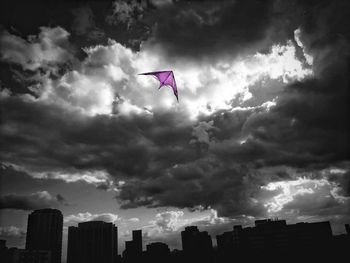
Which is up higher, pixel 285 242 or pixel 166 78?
pixel 166 78

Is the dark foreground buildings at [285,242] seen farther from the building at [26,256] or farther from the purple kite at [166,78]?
the purple kite at [166,78]

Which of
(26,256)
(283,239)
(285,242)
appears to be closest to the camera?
(26,256)

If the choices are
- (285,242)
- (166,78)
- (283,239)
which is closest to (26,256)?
(283,239)

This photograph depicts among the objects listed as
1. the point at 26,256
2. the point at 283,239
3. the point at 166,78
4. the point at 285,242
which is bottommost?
the point at 285,242

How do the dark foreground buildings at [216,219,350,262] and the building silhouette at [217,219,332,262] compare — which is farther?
the building silhouette at [217,219,332,262]

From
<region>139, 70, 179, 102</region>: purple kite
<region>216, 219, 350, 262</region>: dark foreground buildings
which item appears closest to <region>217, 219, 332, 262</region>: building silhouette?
<region>216, 219, 350, 262</region>: dark foreground buildings

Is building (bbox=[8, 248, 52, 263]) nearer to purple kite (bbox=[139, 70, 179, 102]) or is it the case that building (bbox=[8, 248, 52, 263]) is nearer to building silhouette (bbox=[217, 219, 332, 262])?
building silhouette (bbox=[217, 219, 332, 262])

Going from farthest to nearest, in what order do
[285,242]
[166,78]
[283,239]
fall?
[283,239] → [285,242] → [166,78]

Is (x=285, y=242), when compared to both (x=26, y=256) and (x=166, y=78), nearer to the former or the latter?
(x=26, y=256)

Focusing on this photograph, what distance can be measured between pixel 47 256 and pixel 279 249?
466 ft

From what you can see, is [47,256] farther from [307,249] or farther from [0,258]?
[307,249]

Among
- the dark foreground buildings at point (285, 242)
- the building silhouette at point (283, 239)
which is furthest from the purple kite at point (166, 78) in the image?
the building silhouette at point (283, 239)

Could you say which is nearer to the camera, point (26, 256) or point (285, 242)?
point (26, 256)

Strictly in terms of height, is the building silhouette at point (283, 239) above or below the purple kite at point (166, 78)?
below
